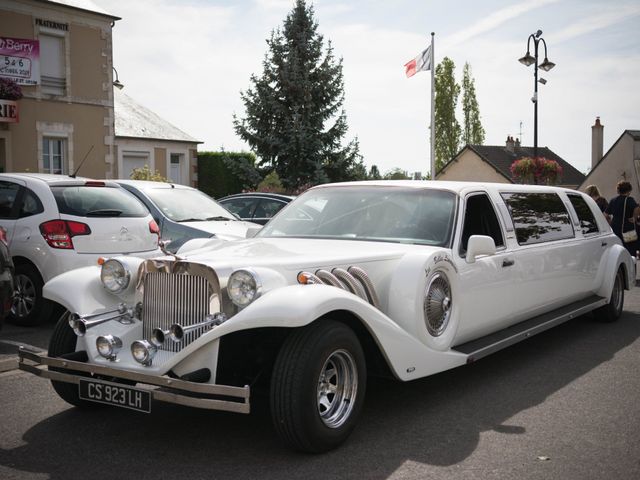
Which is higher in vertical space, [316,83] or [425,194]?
[316,83]

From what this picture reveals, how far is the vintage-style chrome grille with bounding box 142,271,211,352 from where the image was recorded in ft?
14.0

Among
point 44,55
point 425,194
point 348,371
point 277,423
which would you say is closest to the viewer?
point 277,423

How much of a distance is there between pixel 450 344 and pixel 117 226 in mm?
4759

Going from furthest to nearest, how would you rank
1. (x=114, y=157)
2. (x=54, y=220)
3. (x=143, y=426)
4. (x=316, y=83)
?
(x=316, y=83)
(x=114, y=157)
(x=54, y=220)
(x=143, y=426)

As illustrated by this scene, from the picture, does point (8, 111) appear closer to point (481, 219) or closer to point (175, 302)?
point (481, 219)

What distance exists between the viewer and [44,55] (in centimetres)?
2389

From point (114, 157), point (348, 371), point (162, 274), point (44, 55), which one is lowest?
point (348, 371)

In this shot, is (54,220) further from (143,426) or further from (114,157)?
(114,157)

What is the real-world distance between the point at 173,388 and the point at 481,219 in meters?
3.36

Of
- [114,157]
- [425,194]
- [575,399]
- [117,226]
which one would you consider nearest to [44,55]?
[114,157]

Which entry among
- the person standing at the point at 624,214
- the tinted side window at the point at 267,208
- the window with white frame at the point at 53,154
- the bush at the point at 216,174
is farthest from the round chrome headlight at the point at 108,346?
the bush at the point at 216,174

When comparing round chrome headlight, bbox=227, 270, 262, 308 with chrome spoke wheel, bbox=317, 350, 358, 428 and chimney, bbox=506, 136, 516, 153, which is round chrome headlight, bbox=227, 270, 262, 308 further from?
chimney, bbox=506, 136, 516, 153

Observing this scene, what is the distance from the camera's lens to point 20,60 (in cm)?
2273

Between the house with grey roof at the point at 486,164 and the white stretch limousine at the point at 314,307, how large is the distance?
4485 centimetres
